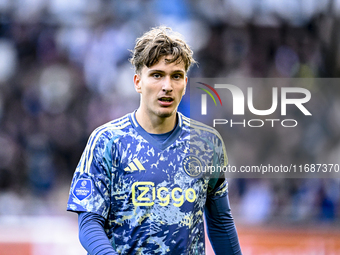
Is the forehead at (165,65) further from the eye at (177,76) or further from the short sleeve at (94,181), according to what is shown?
the short sleeve at (94,181)

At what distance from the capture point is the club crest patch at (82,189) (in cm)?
198

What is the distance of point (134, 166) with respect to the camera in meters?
2.12

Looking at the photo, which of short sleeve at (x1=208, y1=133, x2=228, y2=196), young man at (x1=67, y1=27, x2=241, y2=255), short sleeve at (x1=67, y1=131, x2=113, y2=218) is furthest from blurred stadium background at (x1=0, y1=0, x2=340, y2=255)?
short sleeve at (x1=67, y1=131, x2=113, y2=218)

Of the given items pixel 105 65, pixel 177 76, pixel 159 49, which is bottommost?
pixel 177 76

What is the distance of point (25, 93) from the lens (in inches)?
322

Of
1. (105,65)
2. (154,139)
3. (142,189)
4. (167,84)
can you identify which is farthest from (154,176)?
(105,65)

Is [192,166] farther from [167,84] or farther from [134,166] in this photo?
[167,84]

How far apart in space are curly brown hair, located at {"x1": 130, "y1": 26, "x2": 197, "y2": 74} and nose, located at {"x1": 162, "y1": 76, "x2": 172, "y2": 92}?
0.09 meters

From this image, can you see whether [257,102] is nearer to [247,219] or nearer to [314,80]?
[314,80]

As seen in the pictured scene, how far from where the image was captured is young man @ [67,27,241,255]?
79.9 inches

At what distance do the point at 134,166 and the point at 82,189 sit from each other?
28 centimetres

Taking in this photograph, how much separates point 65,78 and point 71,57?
47 cm

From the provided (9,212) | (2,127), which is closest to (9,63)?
(2,127)

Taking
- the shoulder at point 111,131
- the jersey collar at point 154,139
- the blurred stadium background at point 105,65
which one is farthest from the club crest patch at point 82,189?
the blurred stadium background at point 105,65
